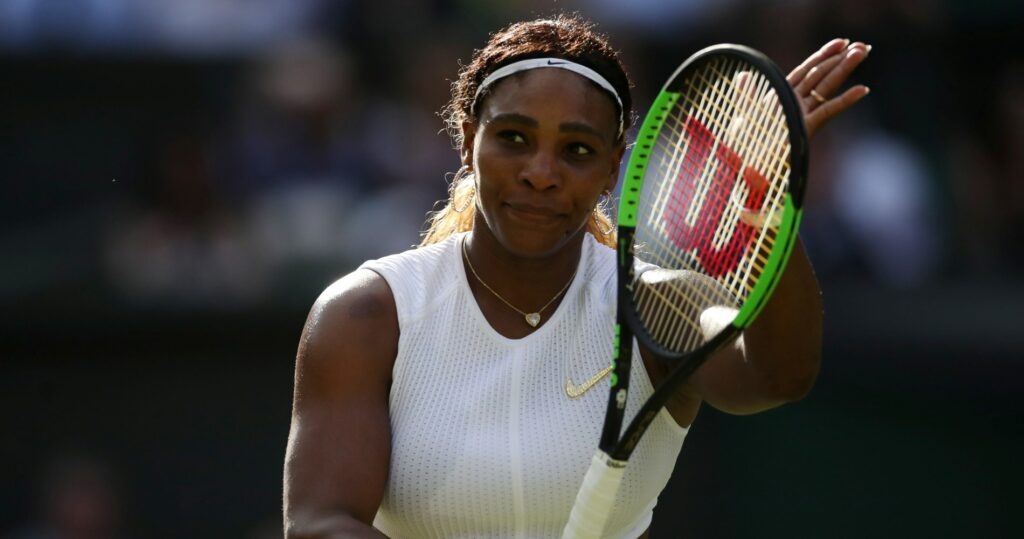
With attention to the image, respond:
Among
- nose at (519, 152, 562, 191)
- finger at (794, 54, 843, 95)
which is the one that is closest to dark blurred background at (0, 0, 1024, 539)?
nose at (519, 152, 562, 191)

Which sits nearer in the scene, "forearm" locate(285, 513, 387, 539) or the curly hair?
"forearm" locate(285, 513, 387, 539)

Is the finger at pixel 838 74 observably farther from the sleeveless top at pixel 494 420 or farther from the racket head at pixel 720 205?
the sleeveless top at pixel 494 420

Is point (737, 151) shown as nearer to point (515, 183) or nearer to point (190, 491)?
point (515, 183)

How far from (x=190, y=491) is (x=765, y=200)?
209 inches

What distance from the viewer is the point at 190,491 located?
768 cm

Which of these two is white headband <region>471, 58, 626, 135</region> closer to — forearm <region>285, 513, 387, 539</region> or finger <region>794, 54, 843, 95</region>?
finger <region>794, 54, 843, 95</region>

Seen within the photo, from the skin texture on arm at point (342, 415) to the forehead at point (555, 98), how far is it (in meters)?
0.46

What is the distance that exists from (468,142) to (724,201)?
66cm

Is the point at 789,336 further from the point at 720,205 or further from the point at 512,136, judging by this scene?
the point at 512,136

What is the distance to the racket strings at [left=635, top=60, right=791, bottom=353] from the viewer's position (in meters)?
2.88

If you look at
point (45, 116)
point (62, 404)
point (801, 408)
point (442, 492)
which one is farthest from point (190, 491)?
point (442, 492)

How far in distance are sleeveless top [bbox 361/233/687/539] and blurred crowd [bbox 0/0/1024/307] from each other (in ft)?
12.9

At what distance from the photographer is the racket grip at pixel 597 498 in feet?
9.69

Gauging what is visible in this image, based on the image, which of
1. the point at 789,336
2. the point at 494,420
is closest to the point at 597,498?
the point at 494,420
